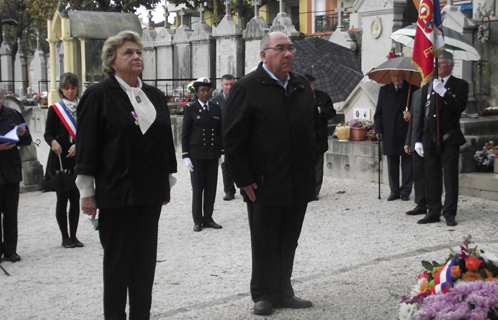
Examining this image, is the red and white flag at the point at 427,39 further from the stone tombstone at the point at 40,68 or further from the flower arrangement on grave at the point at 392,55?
the stone tombstone at the point at 40,68

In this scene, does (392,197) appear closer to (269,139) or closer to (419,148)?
(419,148)

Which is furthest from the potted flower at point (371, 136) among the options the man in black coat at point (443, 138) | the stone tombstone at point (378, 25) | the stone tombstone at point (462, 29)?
the man in black coat at point (443, 138)

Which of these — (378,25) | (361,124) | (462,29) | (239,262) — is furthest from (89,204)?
(378,25)

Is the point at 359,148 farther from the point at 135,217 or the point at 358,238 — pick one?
the point at 135,217

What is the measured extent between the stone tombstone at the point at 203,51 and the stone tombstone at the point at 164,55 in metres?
1.72

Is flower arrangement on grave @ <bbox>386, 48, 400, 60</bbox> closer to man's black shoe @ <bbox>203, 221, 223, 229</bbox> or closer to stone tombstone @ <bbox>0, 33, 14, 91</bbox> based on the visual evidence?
man's black shoe @ <bbox>203, 221, 223, 229</bbox>

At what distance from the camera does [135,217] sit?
4.50 metres

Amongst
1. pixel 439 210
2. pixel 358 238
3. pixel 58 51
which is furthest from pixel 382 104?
pixel 58 51

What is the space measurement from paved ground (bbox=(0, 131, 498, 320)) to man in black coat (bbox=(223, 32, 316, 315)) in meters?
0.45

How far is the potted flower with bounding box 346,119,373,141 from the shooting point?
1199 cm

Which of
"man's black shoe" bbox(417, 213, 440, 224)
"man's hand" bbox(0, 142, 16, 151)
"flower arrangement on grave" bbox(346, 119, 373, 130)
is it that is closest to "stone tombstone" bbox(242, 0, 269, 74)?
"flower arrangement on grave" bbox(346, 119, 373, 130)

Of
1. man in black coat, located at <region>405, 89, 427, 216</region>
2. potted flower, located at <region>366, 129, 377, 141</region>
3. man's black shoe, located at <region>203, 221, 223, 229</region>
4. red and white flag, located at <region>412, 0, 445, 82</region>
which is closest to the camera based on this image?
red and white flag, located at <region>412, 0, 445, 82</region>

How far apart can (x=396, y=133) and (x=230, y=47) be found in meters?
11.9

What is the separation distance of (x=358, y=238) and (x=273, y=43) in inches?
134
